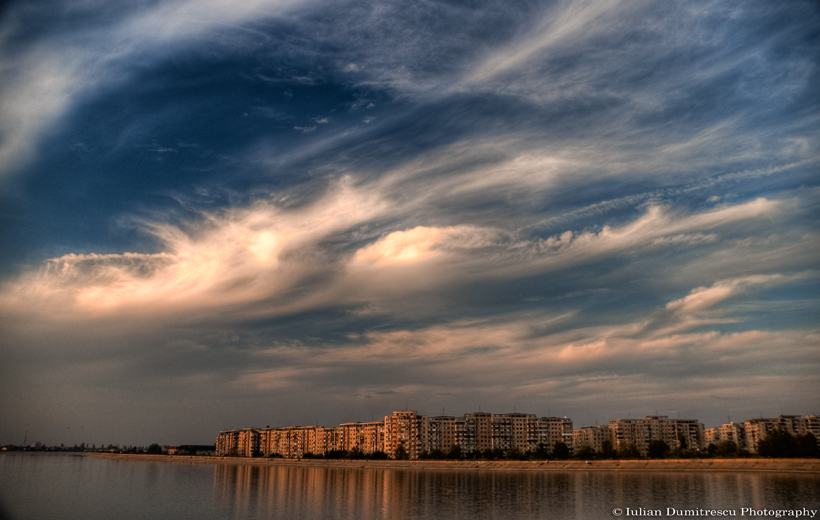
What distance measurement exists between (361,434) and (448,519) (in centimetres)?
14003

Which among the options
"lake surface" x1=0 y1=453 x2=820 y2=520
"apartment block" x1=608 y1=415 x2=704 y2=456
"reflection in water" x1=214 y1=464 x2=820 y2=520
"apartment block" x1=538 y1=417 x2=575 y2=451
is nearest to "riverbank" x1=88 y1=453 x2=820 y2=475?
"reflection in water" x1=214 y1=464 x2=820 y2=520

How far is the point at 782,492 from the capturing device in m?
54.9

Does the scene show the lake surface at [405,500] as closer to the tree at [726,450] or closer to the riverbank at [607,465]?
the riverbank at [607,465]

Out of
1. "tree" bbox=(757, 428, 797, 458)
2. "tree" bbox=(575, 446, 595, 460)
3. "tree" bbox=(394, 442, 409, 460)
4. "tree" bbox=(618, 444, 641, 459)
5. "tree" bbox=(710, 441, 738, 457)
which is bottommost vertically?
"tree" bbox=(394, 442, 409, 460)

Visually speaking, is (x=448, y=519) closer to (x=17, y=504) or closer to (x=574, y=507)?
(x=574, y=507)

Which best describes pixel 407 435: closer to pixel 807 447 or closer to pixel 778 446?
pixel 778 446

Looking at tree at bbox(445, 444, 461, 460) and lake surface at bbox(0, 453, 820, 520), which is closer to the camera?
lake surface at bbox(0, 453, 820, 520)

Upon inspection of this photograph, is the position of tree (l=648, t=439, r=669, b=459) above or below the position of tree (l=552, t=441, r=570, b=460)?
above

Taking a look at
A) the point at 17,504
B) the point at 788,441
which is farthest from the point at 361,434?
the point at 17,504

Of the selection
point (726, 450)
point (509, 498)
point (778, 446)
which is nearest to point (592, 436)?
point (726, 450)

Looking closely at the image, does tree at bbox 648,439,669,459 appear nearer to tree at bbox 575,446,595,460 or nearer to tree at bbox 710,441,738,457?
tree at bbox 710,441,738,457

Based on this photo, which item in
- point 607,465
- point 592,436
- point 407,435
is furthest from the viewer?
point 592,436

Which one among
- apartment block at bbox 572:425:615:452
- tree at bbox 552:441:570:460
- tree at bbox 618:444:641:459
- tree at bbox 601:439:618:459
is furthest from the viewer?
apartment block at bbox 572:425:615:452

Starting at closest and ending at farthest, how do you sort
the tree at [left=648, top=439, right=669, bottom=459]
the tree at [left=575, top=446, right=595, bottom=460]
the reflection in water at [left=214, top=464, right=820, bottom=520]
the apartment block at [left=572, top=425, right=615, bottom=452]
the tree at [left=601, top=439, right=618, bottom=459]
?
the reflection in water at [left=214, top=464, right=820, bottom=520] → the tree at [left=648, top=439, right=669, bottom=459] → the tree at [left=601, top=439, right=618, bottom=459] → the tree at [left=575, top=446, right=595, bottom=460] → the apartment block at [left=572, top=425, right=615, bottom=452]
